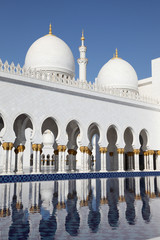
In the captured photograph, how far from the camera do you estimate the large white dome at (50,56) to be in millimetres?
14711

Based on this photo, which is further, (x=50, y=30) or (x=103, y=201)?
(x=50, y=30)

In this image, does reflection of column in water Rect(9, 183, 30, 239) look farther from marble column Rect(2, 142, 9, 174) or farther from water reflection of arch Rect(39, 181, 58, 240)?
marble column Rect(2, 142, 9, 174)

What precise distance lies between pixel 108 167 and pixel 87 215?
13.7m

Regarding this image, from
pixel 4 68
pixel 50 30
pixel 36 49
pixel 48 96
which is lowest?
pixel 48 96

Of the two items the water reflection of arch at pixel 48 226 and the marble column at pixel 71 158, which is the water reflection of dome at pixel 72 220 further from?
the marble column at pixel 71 158

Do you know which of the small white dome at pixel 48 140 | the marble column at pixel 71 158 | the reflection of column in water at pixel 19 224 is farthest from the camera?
the small white dome at pixel 48 140

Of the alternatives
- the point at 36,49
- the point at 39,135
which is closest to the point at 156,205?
the point at 39,135

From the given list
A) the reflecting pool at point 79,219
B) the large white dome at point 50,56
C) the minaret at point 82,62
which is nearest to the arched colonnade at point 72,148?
the large white dome at point 50,56

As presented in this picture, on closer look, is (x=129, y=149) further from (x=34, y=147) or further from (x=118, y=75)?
(x=34, y=147)

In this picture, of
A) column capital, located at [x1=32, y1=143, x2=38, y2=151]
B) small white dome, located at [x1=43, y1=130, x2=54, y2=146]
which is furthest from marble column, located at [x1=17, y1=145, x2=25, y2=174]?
small white dome, located at [x1=43, y1=130, x2=54, y2=146]

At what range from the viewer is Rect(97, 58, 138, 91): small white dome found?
55.8ft

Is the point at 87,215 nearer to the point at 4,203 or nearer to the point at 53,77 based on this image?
the point at 4,203

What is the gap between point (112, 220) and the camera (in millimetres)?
3510

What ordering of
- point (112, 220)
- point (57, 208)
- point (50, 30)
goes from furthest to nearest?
point (50, 30) → point (57, 208) → point (112, 220)
